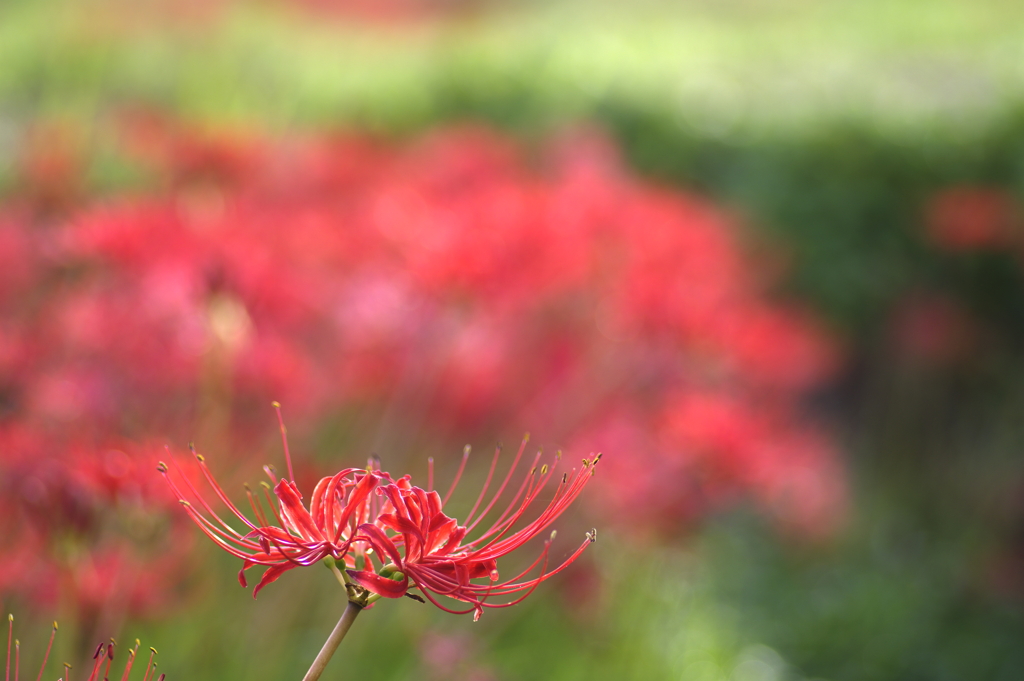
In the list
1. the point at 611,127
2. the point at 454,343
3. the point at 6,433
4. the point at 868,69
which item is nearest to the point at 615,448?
the point at 454,343

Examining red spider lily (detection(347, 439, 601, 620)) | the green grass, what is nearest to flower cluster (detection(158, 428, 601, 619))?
red spider lily (detection(347, 439, 601, 620))

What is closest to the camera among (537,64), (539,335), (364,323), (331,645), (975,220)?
(331,645)

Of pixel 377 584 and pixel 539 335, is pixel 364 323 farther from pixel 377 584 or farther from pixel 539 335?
pixel 377 584

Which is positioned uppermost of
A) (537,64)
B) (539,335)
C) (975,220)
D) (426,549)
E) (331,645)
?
(537,64)

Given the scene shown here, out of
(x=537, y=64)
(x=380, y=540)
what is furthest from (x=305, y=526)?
(x=537, y=64)

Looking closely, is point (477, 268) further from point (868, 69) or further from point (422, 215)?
point (868, 69)

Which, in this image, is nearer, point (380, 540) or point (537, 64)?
point (380, 540)
